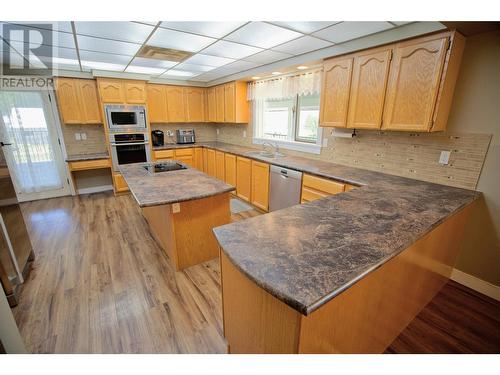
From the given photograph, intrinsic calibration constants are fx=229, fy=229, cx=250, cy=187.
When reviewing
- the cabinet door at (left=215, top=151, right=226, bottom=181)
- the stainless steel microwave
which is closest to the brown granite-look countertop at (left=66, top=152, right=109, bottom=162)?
the stainless steel microwave

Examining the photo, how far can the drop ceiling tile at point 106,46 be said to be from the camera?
2.39 metres

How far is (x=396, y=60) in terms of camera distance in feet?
6.62

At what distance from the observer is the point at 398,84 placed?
202 cm

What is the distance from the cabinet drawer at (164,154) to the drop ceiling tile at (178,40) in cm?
239

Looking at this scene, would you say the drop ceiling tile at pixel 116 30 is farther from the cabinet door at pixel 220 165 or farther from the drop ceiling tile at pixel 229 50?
the cabinet door at pixel 220 165

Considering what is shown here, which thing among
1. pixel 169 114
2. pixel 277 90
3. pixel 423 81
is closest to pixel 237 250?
pixel 423 81

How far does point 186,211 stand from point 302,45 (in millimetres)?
2169

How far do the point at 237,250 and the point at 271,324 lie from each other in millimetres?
320

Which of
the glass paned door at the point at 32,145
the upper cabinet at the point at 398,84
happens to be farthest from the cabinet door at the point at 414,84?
the glass paned door at the point at 32,145

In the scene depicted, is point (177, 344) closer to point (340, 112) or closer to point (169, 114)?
point (340, 112)

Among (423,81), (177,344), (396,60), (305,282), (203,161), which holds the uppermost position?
(396,60)

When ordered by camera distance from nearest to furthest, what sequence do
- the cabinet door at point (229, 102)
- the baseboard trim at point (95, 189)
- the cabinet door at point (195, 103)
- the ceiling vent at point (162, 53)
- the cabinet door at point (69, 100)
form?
the ceiling vent at point (162, 53)
the cabinet door at point (69, 100)
the cabinet door at point (229, 102)
the baseboard trim at point (95, 189)
the cabinet door at point (195, 103)

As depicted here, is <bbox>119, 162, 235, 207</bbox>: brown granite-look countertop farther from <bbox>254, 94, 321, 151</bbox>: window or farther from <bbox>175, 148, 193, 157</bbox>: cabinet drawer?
<bbox>175, 148, 193, 157</bbox>: cabinet drawer
